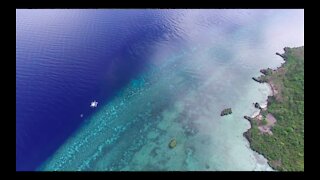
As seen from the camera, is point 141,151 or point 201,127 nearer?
point 141,151

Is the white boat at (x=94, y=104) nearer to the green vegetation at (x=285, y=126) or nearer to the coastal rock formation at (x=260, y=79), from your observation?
the green vegetation at (x=285, y=126)

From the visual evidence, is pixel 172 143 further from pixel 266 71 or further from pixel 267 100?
pixel 266 71

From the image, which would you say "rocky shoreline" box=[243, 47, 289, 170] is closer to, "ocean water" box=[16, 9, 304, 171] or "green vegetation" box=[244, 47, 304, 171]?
"green vegetation" box=[244, 47, 304, 171]

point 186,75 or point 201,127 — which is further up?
point 186,75

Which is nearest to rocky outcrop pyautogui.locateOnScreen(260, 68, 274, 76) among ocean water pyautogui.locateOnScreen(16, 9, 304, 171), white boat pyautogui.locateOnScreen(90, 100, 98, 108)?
ocean water pyautogui.locateOnScreen(16, 9, 304, 171)
